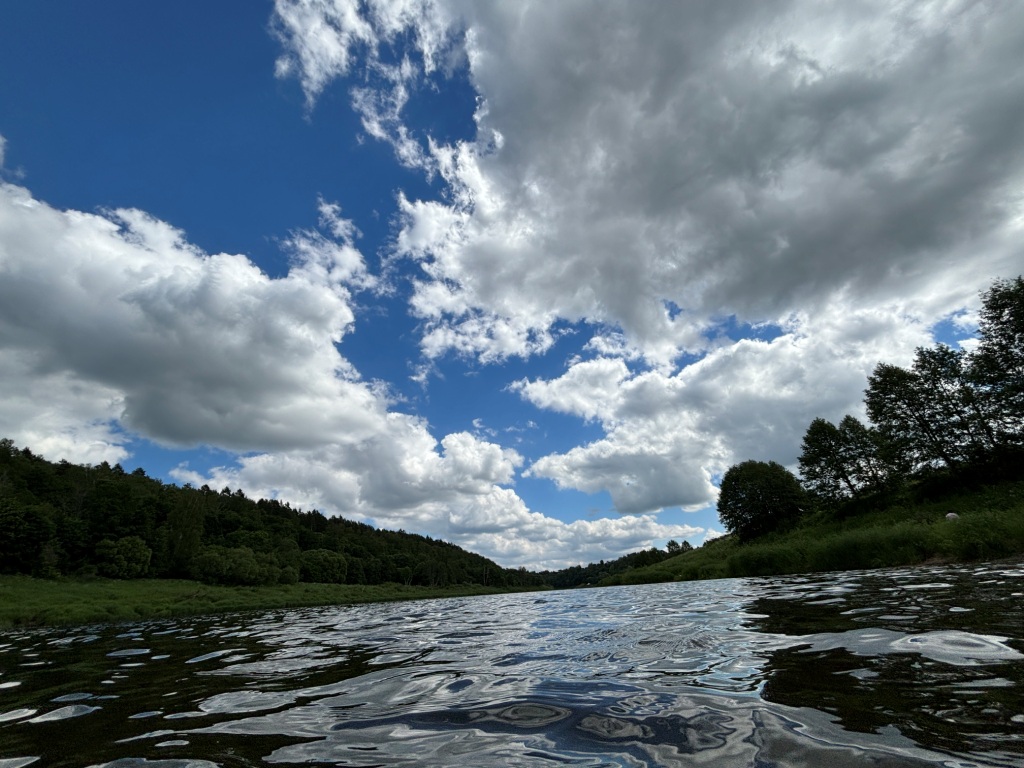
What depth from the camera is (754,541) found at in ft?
213

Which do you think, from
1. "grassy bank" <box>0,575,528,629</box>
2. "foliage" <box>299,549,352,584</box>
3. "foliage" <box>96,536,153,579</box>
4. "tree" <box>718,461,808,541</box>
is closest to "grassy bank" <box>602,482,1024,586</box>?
"tree" <box>718,461,808,541</box>

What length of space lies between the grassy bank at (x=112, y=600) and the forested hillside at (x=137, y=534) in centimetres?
663

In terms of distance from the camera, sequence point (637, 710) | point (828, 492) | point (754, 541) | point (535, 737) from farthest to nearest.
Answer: point (754, 541) → point (828, 492) → point (637, 710) → point (535, 737)

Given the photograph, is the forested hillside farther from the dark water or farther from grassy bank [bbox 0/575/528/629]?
the dark water

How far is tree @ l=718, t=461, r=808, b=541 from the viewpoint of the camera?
68875 millimetres

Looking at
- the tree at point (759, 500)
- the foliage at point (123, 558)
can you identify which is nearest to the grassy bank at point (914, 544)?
the tree at point (759, 500)

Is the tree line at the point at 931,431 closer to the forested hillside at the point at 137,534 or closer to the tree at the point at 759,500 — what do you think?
the tree at the point at 759,500

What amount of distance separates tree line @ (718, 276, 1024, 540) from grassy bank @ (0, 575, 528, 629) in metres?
68.9

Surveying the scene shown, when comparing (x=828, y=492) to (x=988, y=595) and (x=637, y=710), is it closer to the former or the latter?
(x=988, y=595)

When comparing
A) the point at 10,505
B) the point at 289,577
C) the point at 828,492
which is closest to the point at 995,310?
the point at 828,492

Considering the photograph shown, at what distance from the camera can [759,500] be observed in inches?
2771

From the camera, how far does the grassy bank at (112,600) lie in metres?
38.3

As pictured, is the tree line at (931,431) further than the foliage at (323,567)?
No

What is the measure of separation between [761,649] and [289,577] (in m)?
112
